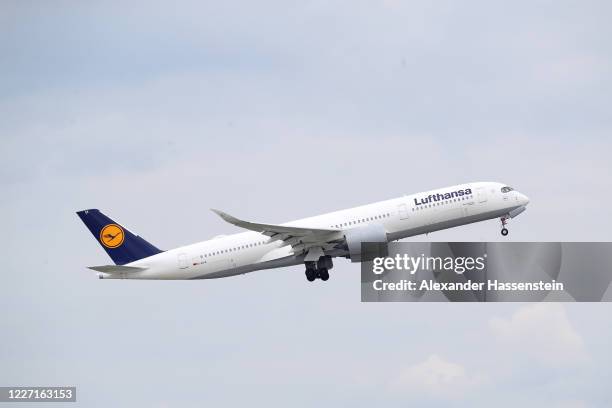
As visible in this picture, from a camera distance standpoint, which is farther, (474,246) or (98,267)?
(98,267)

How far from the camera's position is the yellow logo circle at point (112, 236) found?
59.0 meters

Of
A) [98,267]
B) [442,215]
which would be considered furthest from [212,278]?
[442,215]

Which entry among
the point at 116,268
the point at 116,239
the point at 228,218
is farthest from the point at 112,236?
the point at 228,218

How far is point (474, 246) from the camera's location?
163ft

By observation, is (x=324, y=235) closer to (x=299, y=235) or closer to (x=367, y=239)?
(x=299, y=235)

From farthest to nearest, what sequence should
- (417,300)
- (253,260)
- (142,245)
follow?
(142,245)
(253,260)
(417,300)

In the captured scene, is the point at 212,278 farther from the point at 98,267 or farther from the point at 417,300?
the point at 417,300

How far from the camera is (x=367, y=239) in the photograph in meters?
49.9

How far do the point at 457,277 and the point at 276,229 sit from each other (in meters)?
10.1

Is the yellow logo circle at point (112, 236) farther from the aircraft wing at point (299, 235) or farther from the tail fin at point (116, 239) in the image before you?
the aircraft wing at point (299, 235)

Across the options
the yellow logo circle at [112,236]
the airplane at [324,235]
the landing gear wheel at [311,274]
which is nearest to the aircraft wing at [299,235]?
the airplane at [324,235]

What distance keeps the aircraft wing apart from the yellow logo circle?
11527mm

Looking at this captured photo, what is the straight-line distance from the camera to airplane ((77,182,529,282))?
50500mm

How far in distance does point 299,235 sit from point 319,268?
2.91m
